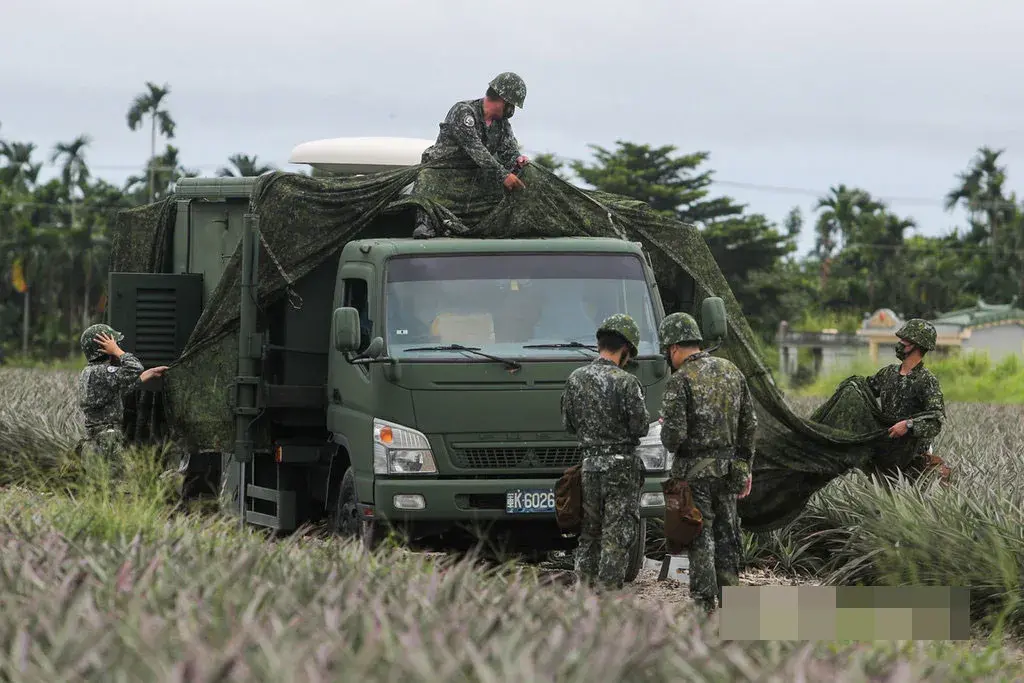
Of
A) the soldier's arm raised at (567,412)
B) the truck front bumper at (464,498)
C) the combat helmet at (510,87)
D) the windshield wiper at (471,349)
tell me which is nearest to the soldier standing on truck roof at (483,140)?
the combat helmet at (510,87)

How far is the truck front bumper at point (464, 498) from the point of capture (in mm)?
11141

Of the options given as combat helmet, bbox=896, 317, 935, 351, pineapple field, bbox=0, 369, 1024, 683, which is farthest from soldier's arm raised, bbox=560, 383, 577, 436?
combat helmet, bbox=896, 317, 935, 351

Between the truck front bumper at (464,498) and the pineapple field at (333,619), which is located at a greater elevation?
the pineapple field at (333,619)

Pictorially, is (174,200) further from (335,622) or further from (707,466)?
(335,622)

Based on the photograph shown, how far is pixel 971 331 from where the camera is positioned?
77.3m

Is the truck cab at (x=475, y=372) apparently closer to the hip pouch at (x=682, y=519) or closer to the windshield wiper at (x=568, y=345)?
the windshield wiper at (x=568, y=345)

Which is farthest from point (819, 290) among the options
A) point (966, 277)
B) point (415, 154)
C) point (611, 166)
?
point (415, 154)

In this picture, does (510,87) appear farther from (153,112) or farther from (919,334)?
(153,112)

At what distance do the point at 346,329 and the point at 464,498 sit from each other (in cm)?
138

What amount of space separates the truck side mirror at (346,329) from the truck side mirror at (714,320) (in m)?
2.35

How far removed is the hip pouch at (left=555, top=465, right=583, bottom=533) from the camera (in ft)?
33.9

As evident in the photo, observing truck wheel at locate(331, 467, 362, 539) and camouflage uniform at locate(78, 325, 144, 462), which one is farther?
camouflage uniform at locate(78, 325, 144, 462)

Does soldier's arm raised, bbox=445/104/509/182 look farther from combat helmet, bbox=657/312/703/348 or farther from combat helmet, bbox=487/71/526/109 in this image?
combat helmet, bbox=657/312/703/348

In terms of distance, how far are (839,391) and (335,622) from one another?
346 inches
